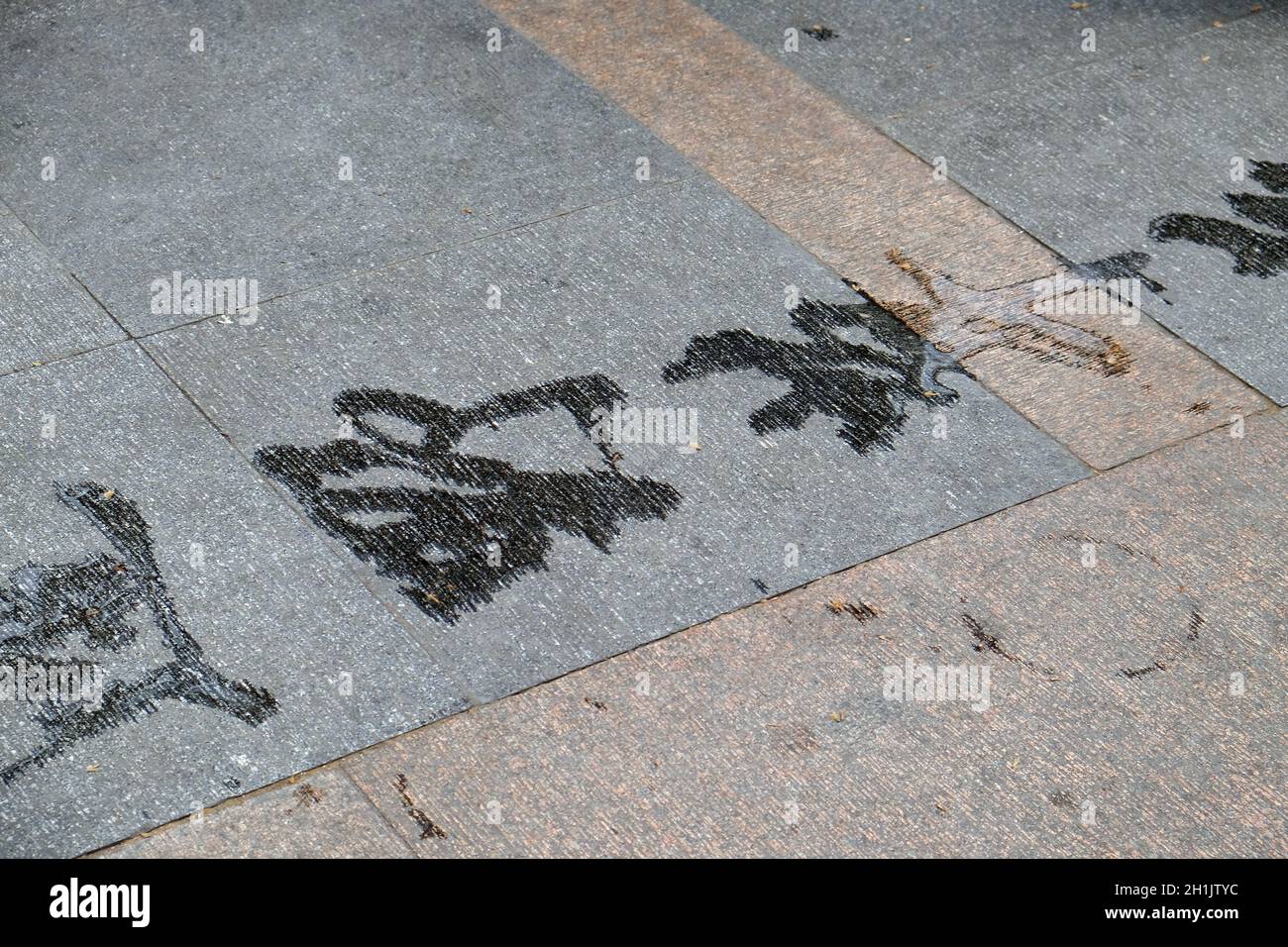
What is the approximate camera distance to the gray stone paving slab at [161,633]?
3.54m

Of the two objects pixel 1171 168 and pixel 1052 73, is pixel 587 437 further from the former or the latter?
pixel 1052 73

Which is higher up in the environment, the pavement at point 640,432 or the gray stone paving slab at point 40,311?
the pavement at point 640,432

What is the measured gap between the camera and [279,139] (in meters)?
5.71

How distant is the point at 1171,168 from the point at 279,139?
3100 mm

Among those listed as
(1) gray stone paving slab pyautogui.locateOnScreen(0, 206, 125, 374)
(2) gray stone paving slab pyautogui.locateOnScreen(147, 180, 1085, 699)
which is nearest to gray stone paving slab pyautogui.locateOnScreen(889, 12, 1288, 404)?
(2) gray stone paving slab pyautogui.locateOnScreen(147, 180, 1085, 699)

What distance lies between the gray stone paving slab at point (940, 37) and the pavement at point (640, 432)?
3cm

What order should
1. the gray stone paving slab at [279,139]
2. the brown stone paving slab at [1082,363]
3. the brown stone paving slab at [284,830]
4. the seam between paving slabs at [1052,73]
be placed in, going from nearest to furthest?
the brown stone paving slab at [284,830]
the brown stone paving slab at [1082,363]
the gray stone paving slab at [279,139]
the seam between paving slabs at [1052,73]

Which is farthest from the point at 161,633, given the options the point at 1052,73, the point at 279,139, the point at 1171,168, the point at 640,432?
the point at 1052,73

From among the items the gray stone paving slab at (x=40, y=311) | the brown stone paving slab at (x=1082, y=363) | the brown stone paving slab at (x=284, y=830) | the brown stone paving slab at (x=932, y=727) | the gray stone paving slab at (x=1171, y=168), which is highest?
the gray stone paving slab at (x=1171, y=168)

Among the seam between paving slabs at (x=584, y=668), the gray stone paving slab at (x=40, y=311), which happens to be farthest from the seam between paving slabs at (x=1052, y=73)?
the gray stone paving slab at (x=40, y=311)

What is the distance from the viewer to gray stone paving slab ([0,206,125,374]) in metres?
4.75

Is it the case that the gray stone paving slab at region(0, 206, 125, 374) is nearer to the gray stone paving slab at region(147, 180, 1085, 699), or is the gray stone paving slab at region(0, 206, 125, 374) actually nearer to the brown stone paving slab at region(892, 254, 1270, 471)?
the gray stone paving slab at region(147, 180, 1085, 699)

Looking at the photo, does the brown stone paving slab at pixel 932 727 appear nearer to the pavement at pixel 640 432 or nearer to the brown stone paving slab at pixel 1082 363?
the pavement at pixel 640 432
